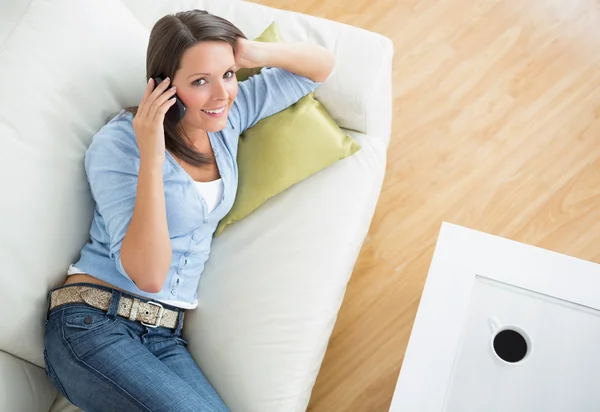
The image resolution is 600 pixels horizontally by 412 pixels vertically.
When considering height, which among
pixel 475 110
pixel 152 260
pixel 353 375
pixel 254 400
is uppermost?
pixel 152 260

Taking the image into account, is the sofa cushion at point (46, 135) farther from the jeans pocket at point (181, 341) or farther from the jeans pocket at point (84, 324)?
the jeans pocket at point (181, 341)

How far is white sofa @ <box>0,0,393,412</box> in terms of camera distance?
4.59ft

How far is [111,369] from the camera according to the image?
1.38 metres

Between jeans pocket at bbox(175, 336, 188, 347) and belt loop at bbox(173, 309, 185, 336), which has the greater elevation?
belt loop at bbox(173, 309, 185, 336)

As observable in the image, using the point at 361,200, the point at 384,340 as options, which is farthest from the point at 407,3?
the point at 384,340

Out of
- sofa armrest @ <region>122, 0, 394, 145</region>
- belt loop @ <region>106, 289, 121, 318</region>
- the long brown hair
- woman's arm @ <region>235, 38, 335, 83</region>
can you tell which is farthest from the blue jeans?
sofa armrest @ <region>122, 0, 394, 145</region>

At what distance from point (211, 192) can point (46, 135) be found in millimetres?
405

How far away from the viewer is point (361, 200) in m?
1.63

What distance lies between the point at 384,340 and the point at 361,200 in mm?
563

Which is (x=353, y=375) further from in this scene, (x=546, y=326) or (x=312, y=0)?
(x=312, y=0)

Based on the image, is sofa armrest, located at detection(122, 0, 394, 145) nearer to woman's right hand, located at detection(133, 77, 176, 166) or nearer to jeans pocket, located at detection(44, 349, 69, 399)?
woman's right hand, located at detection(133, 77, 176, 166)

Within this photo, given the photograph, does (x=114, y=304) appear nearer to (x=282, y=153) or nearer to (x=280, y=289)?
(x=280, y=289)

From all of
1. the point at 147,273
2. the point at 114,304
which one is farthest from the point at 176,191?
the point at 114,304

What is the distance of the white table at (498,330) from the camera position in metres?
1.35
